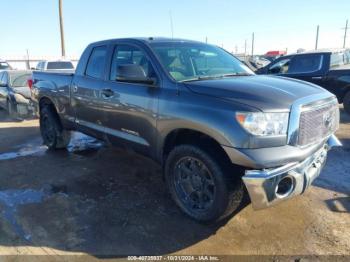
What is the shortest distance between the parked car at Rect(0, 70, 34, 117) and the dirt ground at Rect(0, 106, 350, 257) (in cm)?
478

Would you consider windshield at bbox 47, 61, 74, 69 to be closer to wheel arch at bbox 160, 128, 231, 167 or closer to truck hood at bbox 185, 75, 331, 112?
wheel arch at bbox 160, 128, 231, 167

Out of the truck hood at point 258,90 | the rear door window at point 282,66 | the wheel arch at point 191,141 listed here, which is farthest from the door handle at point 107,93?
the rear door window at point 282,66

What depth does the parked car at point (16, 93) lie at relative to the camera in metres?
9.91

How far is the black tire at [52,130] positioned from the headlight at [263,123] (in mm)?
4270

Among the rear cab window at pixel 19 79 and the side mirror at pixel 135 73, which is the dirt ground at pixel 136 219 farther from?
the rear cab window at pixel 19 79

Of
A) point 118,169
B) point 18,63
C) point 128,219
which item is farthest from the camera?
point 18,63

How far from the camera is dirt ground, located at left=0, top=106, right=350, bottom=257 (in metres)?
3.30

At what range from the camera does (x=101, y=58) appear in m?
5.08

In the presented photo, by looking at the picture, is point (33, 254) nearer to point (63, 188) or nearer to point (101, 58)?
point (63, 188)

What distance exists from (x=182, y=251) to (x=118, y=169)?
246 cm

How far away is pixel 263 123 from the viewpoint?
123 inches

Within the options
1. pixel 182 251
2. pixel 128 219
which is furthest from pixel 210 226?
pixel 128 219

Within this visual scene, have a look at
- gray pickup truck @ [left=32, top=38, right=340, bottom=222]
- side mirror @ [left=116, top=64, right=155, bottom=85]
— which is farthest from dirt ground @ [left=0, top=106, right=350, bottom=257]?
side mirror @ [left=116, top=64, right=155, bottom=85]

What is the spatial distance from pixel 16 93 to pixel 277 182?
30.0 feet
